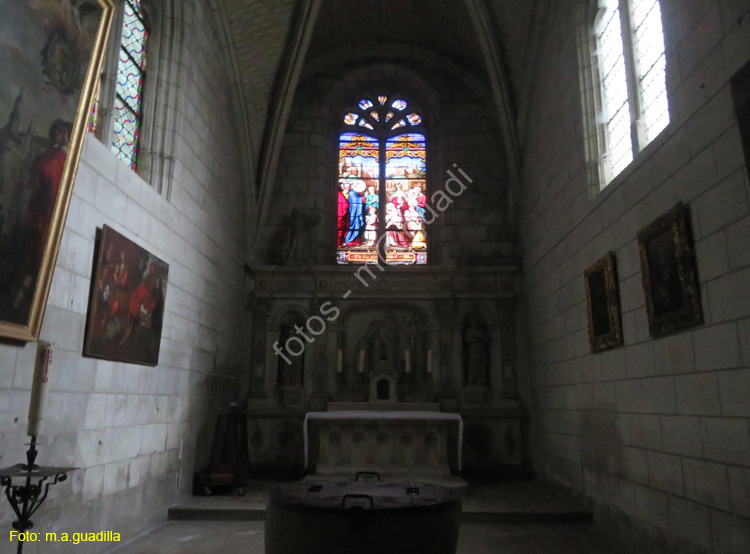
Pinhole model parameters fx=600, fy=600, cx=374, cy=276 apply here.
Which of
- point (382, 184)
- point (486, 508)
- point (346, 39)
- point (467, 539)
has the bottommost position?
point (467, 539)

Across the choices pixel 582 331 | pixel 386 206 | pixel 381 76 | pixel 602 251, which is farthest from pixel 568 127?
pixel 381 76

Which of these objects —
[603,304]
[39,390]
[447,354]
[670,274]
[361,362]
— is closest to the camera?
[39,390]

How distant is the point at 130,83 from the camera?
21.5 feet

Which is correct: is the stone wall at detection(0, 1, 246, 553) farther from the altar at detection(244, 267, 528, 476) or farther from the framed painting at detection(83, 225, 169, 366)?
the altar at detection(244, 267, 528, 476)

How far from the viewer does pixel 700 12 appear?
4.23 meters

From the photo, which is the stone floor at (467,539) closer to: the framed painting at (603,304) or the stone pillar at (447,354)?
the framed painting at (603,304)

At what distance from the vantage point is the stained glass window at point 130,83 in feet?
20.6

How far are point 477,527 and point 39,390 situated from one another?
4348mm

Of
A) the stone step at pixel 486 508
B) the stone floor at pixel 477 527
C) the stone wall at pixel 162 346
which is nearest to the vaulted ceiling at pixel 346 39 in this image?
the stone wall at pixel 162 346

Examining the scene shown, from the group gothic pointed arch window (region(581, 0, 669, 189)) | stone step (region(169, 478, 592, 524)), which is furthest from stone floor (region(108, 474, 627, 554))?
gothic pointed arch window (region(581, 0, 669, 189))

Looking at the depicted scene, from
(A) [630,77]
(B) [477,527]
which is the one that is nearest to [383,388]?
(B) [477,527]

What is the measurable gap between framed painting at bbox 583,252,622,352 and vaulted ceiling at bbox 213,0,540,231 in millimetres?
4437

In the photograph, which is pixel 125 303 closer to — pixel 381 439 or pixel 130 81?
pixel 130 81

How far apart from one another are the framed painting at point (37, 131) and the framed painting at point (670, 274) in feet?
14.5
